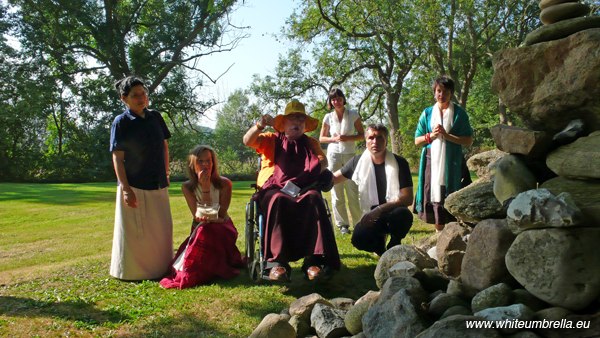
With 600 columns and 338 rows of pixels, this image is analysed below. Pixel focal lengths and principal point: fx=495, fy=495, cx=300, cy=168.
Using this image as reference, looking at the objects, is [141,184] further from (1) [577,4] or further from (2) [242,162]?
(2) [242,162]

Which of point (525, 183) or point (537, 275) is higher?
point (525, 183)

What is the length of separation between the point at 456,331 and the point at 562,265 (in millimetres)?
606

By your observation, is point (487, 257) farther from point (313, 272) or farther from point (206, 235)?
point (206, 235)

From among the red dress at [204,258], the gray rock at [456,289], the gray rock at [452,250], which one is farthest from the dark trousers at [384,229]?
the gray rock at [456,289]

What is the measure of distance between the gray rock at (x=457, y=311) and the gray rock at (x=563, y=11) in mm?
1816

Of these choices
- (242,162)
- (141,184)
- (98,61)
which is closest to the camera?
(141,184)

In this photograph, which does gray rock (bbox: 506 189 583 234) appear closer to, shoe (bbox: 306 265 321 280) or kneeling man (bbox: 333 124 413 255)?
shoe (bbox: 306 265 321 280)

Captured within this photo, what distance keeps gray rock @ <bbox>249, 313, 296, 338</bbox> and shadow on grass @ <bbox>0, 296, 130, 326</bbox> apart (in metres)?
1.19

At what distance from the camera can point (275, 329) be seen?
10.2ft

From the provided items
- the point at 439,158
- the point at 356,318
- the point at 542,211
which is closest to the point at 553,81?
the point at 542,211

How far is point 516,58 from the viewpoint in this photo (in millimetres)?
2961

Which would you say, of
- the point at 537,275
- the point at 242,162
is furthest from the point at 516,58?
the point at 242,162

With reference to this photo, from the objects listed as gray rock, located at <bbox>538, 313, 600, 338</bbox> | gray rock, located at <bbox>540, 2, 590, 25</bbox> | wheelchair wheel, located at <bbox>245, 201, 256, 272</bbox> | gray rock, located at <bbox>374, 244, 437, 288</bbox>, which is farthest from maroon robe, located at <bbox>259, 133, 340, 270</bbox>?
gray rock, located at <bbox>540, 2, 590, 25</bbox>

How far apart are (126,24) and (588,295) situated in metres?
23.5
